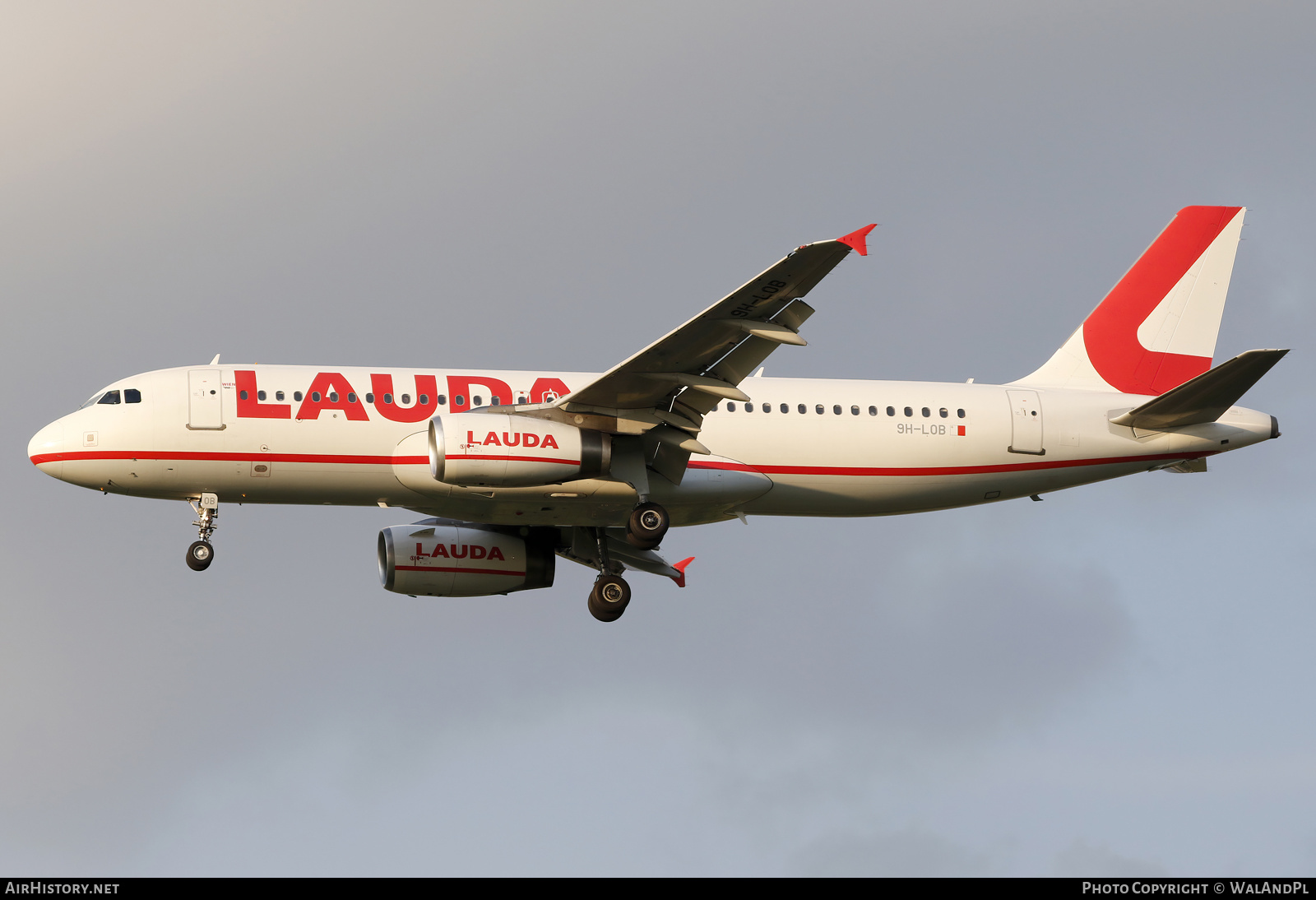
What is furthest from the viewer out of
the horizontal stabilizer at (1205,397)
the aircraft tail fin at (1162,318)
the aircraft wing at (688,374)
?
the aircraft tail fin at (1162,318)

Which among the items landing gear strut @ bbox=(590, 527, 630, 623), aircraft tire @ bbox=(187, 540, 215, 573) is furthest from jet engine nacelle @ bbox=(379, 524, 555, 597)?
aircraft tire @ bbox=(187, 540, 215, 573)

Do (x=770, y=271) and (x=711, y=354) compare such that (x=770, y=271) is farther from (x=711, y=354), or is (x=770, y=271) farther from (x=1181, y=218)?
(x=1181, y=218)

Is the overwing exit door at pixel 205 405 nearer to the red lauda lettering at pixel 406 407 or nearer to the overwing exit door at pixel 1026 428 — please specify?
the red lauda lettering at pixel 406 407

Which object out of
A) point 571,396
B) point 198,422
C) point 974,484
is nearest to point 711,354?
point 571,396

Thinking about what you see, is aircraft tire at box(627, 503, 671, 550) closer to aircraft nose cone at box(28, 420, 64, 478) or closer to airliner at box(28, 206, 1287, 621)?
airliner at box(28, 206, 1287, 621)

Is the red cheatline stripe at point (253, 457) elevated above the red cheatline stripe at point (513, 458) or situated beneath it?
elevated above

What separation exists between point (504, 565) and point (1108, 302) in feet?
56.5

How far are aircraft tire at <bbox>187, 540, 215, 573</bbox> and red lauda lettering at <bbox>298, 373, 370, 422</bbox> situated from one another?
359 centimetres

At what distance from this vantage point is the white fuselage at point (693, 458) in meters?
33.6

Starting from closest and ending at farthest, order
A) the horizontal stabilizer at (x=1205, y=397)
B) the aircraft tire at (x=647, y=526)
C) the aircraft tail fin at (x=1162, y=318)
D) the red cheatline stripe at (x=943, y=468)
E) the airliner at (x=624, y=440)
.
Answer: the airliner at (x=624, y=440) < the horizontal stabilizer at (x=1205, y=397) < the aircraft tire at (x=647, y=526) < the red cheatline stripe at (x=943, y=468) < the aircraft tail fin at (x=1162, y=318)

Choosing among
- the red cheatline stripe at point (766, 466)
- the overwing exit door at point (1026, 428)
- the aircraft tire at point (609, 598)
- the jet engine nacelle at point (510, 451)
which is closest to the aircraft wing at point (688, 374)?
the jet engine nacelle at point (510, 451)

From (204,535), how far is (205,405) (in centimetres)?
288

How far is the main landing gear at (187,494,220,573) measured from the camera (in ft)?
111

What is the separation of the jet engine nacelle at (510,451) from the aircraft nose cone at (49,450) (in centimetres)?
824
